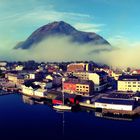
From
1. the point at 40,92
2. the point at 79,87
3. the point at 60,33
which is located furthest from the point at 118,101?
the point at 60,33

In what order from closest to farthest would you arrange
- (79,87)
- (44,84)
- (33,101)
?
(33,101)
(79,87)
(44,84)

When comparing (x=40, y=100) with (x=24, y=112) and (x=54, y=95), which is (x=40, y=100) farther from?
(x=24, y=112)

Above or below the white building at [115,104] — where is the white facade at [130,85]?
above

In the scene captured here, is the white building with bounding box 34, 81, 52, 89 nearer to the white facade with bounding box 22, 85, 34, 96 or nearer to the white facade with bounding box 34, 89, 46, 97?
the white facade with bounding box 22, 85, 34, 96

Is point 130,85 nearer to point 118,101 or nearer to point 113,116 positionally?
point 118,101

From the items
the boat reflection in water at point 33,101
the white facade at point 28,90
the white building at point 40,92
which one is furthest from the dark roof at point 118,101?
the white facade at point 28,90

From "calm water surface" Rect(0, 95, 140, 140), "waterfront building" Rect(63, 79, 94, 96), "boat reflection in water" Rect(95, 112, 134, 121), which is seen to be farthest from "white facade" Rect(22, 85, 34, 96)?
"boat reflection in water" Rect(95, 112, 134, 121)

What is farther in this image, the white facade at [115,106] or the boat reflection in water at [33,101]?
the boat reflection in water at [33,101]

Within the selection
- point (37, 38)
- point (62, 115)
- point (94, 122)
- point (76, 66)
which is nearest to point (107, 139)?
point (94, 122)

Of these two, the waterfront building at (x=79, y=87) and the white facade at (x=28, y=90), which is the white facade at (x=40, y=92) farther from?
the waterfront building at (x=79, y=87)
